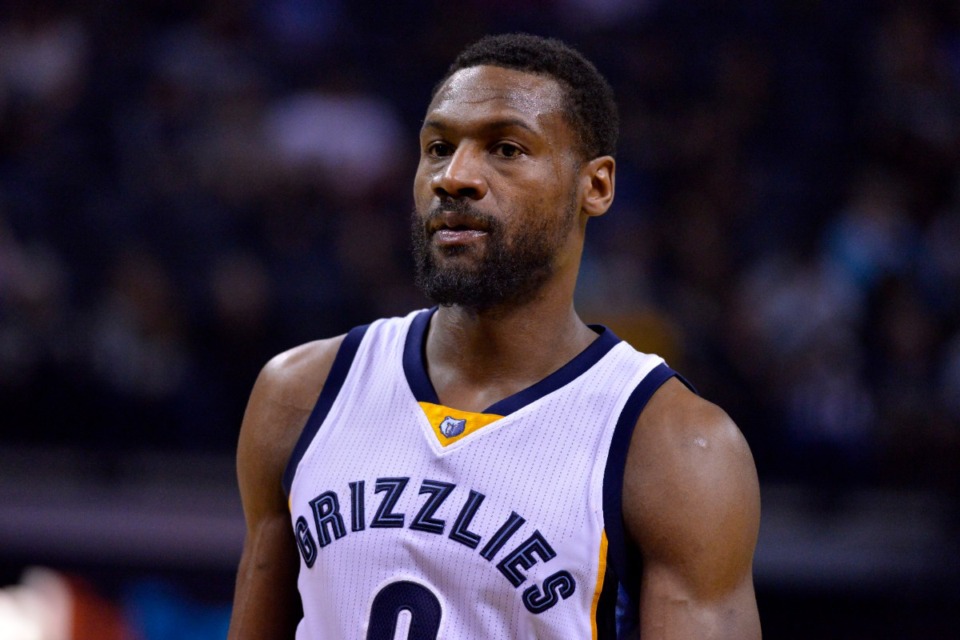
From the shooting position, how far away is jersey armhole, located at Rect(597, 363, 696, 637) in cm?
265

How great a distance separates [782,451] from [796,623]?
852 millimetres

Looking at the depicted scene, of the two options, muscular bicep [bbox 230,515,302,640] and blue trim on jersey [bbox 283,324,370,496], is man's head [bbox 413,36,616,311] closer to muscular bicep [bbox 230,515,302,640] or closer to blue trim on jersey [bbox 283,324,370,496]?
blue trim on jersey [bbox 283,324,370,496]

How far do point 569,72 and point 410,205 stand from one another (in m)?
4.90

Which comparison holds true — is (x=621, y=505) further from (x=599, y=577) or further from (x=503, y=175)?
(x=503, y=175)

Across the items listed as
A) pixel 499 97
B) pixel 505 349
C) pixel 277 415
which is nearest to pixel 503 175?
pixel 499 97

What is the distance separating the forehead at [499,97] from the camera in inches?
112

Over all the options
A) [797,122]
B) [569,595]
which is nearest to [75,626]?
[569,595]

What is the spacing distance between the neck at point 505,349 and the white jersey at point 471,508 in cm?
5

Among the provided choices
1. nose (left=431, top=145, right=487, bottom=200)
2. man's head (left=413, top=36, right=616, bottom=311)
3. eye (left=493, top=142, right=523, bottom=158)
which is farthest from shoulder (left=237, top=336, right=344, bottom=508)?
eye (left=493, top=142, right=523, bottom=158)

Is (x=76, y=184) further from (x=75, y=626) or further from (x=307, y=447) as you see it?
(x=307, y=447)

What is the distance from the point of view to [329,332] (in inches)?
273

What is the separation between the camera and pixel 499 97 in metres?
2.86

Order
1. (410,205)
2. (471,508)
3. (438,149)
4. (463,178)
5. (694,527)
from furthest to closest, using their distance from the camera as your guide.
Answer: (410,205), (438,149), (463,178), (471,508), (694,527)

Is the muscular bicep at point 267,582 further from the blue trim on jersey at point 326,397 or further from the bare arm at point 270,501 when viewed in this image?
the blue trim on jersey at point 326,397
